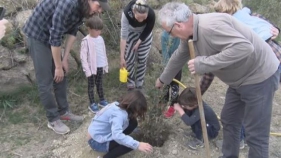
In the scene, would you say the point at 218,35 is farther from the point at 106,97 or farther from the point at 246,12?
the point at 106,97

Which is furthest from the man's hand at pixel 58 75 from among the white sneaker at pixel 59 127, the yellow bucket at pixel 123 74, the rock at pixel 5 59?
the rock at pixel 5 59

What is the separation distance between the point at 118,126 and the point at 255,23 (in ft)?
5.18

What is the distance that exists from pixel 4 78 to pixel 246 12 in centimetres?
303

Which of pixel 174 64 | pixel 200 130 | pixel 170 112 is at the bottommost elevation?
pixel 170 112

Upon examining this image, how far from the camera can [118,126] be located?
2.95 meters

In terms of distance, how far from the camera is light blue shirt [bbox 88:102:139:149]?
2.91 m

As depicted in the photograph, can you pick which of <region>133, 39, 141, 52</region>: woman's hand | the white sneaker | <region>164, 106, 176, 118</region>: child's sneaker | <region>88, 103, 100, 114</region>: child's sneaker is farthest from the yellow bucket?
the white sneaker

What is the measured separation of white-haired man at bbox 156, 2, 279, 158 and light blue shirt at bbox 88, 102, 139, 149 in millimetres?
700

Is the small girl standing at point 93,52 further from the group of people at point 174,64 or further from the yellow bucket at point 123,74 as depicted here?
the yellow bucket at point 123,74

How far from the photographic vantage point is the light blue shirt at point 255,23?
3.10 meters

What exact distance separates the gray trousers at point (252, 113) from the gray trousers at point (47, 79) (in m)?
→ 1.79

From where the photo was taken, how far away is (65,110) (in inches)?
158

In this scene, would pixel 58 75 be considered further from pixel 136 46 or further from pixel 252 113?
pixel 252 113

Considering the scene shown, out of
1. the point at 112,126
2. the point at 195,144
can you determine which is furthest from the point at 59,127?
the point at 195,144
